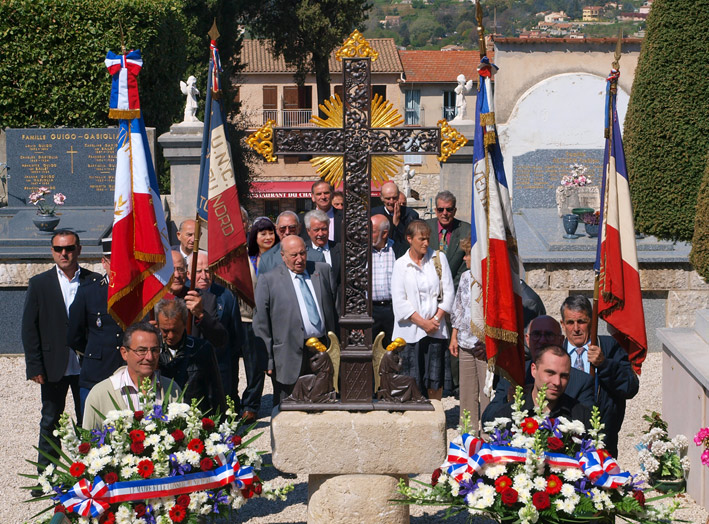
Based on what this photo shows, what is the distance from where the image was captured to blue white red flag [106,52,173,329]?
741cm

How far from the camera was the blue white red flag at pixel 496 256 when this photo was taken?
6.24 meters

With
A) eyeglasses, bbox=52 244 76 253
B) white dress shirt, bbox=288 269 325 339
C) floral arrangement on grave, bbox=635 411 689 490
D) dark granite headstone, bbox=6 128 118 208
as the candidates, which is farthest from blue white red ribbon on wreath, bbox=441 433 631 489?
dark granite headstone, bbox=6 128 118 208

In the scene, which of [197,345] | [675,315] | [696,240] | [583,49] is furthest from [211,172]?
[583,49]

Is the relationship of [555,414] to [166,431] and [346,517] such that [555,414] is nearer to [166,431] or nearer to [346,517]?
[346,517]

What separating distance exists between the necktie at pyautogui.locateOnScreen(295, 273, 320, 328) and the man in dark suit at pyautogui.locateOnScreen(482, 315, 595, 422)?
2.05 meters

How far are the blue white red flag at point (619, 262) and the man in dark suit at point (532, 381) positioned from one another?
0.55 meters

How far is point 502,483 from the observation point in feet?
16.6

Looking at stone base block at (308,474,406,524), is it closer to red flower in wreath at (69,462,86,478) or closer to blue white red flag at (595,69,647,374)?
red flower in wreath at (69,462,86,478)

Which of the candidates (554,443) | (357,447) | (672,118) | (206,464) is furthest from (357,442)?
(672,118)

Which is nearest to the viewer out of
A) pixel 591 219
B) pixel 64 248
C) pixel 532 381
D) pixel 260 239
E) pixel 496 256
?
pixel 496 256

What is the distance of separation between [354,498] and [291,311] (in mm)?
2878

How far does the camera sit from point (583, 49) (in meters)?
19.0

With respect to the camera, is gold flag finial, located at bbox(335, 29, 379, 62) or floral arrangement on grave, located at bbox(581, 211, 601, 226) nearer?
gold flag finial, located at bbox(335, 29, 379, 62)

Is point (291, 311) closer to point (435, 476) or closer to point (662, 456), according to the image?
point (662, 456)
